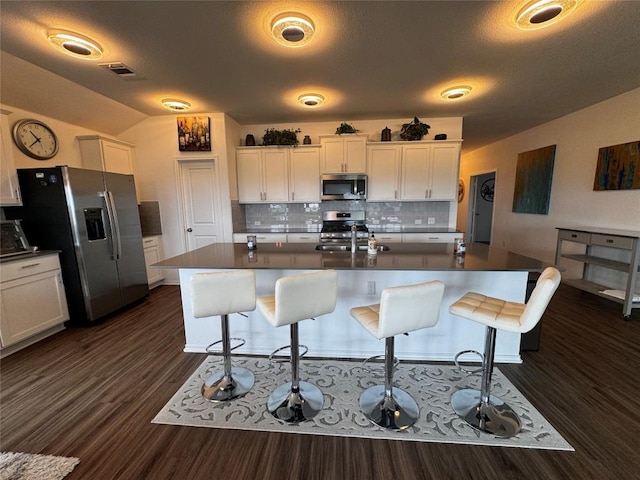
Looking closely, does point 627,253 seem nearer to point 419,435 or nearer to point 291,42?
point 419,435

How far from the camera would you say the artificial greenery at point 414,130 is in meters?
4.19

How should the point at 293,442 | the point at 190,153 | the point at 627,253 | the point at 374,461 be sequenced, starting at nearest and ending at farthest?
the point at 374,461 → the point at 293,442 → the point at 627,253 → the point at 190,153

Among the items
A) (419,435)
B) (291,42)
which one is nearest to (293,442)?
(419,435)

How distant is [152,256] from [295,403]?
11.7 feet

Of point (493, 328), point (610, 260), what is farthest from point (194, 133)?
point (610, 260)

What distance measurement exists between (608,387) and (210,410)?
2.92 meters

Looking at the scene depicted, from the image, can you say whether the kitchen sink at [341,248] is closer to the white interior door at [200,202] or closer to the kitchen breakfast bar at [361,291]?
the kitchen breakfast bar at [361,291]

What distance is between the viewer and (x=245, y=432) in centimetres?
164

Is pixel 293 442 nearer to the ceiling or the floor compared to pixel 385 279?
nearer to the floor

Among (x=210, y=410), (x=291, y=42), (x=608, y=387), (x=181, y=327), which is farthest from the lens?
(x=181, y=327)

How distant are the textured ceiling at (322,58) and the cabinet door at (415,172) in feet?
2.20

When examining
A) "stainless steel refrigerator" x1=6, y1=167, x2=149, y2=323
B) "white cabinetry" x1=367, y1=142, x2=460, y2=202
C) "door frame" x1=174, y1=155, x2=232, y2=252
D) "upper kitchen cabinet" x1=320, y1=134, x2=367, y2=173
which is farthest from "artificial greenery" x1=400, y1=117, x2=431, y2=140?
"stainless steel refrigerator" x1=6, y1=167, x2=149, y2=323

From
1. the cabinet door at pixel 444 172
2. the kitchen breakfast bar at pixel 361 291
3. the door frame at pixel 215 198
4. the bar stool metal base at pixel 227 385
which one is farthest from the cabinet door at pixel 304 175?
the bar stool metal base at pixel 227 385

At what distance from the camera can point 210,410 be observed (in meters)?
1.81
